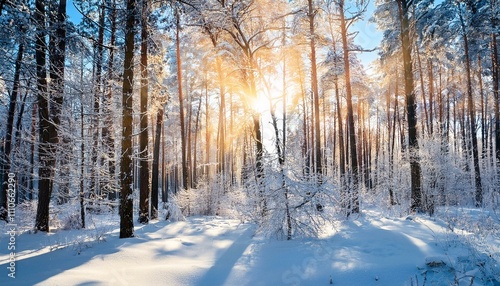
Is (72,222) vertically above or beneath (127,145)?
beneath

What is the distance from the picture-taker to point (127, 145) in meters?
6.30

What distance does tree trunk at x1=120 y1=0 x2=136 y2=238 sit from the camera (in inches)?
246

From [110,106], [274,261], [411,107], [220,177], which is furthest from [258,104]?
[220,177]

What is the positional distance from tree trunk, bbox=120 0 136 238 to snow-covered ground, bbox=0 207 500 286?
58 centimetres

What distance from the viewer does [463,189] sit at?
13.3 m

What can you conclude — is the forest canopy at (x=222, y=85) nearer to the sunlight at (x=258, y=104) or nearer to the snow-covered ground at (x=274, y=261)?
the sunlight at (x=258, y=104)

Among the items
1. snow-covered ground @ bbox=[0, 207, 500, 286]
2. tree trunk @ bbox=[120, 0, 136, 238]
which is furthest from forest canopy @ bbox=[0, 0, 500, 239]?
snow-covered ground @ bbox=[0, 207, 500, 286]

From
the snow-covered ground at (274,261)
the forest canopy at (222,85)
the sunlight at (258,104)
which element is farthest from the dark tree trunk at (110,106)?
the sunlight at (258,104)

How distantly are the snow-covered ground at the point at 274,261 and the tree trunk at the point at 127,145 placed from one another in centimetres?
58

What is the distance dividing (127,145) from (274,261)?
4264 millimetres

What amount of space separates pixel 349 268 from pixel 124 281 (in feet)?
10.3

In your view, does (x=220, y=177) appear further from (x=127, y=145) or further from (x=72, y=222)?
(x=127, y=145)

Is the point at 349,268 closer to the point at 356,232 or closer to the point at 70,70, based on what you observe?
the point at 356,232

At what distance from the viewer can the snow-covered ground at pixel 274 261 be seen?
3.53 m
